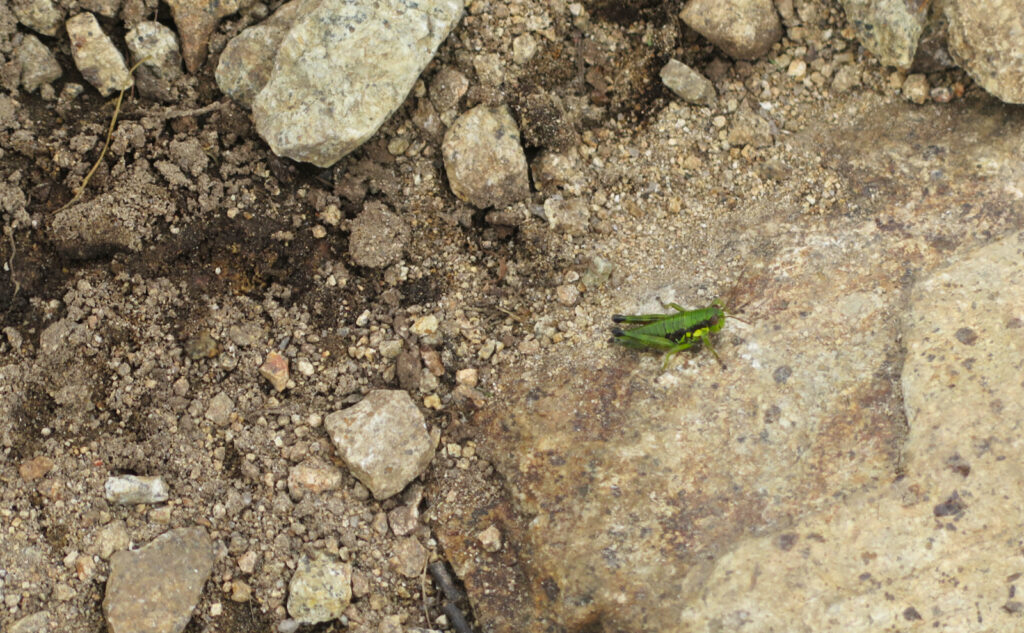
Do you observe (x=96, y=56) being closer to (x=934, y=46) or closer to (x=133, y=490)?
(x=133, y=490)

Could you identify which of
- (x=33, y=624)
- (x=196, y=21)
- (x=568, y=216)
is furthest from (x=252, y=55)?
(x=33, y=624)

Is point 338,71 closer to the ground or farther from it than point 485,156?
farther from it

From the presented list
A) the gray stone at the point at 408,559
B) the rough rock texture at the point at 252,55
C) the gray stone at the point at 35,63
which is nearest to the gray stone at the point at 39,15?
the gray stone at the point at 35,63

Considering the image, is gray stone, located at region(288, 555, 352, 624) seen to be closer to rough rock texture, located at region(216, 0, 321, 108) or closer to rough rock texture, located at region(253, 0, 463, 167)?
rough rock texture, located at region(253, 0, 463, 167)

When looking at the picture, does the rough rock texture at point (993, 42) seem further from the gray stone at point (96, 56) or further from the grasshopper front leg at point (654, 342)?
the gray stone at point (96, 56)

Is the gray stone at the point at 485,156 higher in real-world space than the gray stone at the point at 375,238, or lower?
higher

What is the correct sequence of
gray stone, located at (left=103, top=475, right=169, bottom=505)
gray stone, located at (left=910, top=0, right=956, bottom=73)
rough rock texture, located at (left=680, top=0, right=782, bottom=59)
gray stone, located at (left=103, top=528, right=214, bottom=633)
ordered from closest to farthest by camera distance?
1. gray stone, located at (left=103, top=528, right=214, bottom=633)
2. gray stone, located at (left=103, top=475, right=169, bottom=505)
3. gray stone, located at (left=910, top=0, right=956, bottom=73)
4. rough rock texture, located at (left=680, top=0, right=782, bottom=59)

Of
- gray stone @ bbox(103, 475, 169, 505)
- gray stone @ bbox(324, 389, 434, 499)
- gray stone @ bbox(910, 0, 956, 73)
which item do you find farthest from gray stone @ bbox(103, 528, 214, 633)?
gray stone @ bbox(910, 0, 956, 73)
